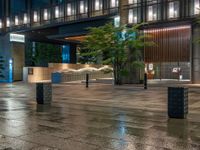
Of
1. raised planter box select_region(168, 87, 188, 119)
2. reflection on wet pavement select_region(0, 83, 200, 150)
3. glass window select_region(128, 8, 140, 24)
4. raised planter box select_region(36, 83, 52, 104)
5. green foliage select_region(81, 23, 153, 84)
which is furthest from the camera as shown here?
glass window select_region(128, 8, 140, 24)

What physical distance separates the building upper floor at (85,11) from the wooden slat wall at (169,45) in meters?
1.64

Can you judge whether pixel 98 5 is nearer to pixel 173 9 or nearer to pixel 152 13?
pixel 152 13

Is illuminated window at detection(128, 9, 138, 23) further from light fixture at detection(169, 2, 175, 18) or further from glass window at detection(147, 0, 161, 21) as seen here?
light fixture at detection(169, 2, 175, 18)

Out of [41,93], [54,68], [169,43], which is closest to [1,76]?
[54,68]

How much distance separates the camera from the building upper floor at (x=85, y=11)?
27516 mm

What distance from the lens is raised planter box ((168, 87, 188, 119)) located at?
992 cm

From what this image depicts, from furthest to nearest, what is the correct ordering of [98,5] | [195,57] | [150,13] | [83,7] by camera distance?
[83,7] → [98,5] → [150,13] → [195,57]

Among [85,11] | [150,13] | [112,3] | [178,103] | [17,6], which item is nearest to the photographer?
[178,103]

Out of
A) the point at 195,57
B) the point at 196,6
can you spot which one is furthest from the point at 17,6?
the point at 195,57

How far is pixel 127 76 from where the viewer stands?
96.8ft

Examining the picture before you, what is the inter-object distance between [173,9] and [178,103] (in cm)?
1945

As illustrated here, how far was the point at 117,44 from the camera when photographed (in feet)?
90.2

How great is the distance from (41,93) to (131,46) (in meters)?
15.5

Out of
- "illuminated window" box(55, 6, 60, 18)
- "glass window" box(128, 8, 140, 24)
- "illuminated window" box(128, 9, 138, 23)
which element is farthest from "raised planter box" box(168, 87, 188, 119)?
"illuminated window" box(55, 6, 60, 18)
